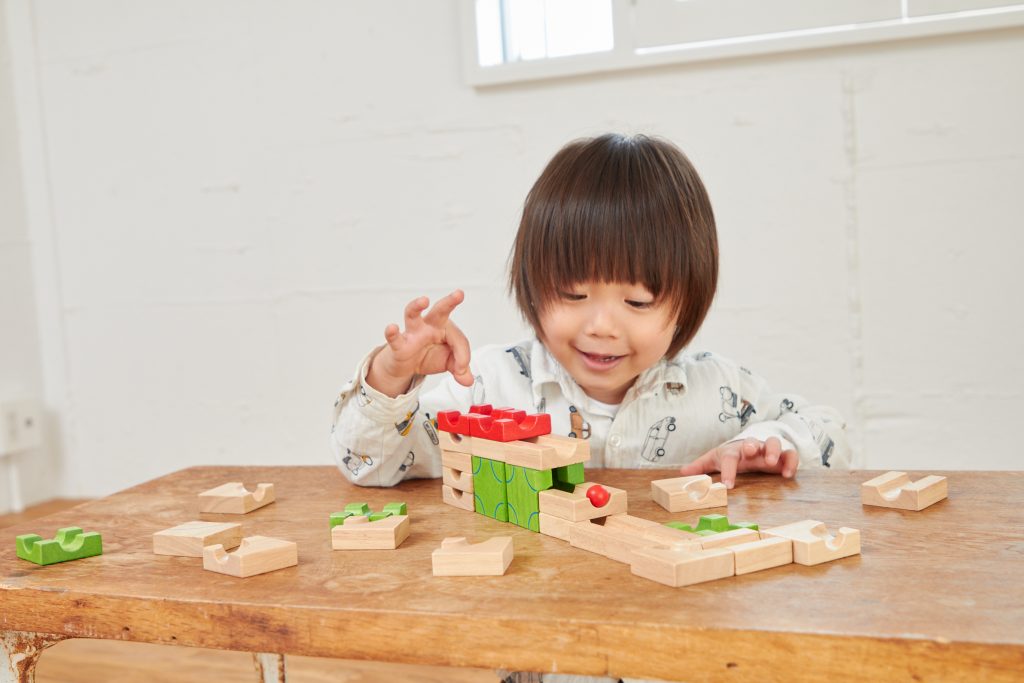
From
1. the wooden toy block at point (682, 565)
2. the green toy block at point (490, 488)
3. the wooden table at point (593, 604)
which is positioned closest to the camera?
the wooden table at point (593, 604)

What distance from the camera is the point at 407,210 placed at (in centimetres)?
250

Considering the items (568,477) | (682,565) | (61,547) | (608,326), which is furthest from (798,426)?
(61,547)

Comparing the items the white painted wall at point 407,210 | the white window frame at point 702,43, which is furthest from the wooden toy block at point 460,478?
the white window frame at point 702,43

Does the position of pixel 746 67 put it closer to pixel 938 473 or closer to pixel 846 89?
pixel 846 89

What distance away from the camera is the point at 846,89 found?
6.89 feet

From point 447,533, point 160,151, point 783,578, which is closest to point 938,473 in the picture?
point 783,578

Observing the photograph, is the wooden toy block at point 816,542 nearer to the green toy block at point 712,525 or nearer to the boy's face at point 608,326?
the green toy block at point 712,525

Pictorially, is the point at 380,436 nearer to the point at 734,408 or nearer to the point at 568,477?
the point at 568,477

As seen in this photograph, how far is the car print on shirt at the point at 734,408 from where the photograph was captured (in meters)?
1.33

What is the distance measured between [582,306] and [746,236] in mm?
1128

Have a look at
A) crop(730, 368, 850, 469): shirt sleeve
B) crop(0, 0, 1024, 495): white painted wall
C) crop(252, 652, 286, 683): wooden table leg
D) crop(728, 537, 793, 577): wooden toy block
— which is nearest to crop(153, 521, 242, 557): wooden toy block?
crop(252, 652, 286, 683): wooden table leg

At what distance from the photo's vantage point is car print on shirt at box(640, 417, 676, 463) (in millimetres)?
1323

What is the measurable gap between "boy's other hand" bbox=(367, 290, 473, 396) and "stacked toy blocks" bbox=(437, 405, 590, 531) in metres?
0.11

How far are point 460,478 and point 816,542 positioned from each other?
0.40 m
